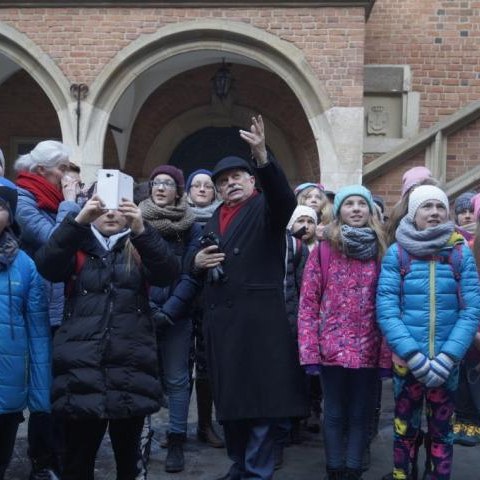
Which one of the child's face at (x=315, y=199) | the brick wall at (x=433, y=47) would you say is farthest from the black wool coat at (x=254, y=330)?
the brick wall at (x=433, y=47)

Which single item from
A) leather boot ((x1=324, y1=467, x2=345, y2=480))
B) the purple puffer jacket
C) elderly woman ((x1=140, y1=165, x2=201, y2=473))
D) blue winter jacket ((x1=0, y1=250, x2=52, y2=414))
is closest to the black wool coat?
the purple puffer jacket

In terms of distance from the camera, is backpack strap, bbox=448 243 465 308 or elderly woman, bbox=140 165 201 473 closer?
backpack strap, bbox=448 243 465 308

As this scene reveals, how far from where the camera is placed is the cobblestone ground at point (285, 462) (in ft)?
15.7

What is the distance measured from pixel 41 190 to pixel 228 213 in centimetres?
109

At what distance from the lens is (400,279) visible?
165 inches

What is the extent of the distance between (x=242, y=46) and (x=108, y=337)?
681 centimetres

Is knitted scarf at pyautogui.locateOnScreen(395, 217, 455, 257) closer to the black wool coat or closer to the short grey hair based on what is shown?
the black wool coat

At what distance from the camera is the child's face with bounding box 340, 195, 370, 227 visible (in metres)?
4.43

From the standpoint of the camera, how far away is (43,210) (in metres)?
4.45

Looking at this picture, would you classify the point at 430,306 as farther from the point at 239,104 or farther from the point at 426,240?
the point at 239,104

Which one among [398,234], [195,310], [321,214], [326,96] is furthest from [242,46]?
[398,234]

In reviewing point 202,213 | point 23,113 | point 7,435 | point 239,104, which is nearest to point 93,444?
point 7,435

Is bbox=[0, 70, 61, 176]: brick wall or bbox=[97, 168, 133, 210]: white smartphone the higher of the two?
bbox=[0, 70, 61, 176]: brick wall

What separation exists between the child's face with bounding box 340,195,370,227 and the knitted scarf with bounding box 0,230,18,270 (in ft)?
5.94
